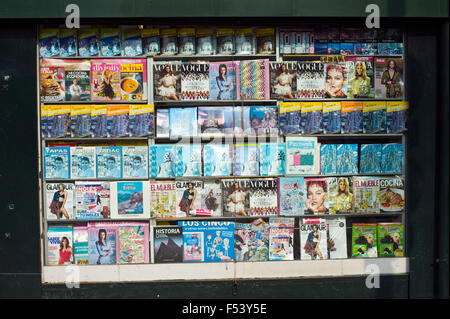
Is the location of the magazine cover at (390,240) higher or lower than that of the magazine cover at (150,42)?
lower

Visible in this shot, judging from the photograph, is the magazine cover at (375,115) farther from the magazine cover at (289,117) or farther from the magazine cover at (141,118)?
the magazine cover at (141,118)

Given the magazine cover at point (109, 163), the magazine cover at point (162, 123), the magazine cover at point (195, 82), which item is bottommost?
the magazine cover at point (109, 163)

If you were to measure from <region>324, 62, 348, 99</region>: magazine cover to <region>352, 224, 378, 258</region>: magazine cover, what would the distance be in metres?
1.67

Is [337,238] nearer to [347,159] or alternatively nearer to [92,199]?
[347,159]

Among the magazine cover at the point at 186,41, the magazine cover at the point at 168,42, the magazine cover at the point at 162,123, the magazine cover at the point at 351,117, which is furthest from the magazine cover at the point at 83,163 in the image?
the magazine cover at the point at 351,117

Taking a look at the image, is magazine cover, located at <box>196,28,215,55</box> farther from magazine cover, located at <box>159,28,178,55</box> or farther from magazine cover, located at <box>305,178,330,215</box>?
magazine cover, located at <box>305,178,330,215</box>

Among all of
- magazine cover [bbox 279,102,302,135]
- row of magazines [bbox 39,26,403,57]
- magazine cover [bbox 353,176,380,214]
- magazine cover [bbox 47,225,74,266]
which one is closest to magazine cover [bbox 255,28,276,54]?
row of magazines [bbox 39,26,403,57]

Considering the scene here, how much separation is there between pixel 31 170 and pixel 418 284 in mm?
4768

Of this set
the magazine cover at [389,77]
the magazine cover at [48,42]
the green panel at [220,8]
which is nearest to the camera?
the green panel at [220,8]

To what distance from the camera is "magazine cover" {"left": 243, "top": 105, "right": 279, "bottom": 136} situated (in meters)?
5.41

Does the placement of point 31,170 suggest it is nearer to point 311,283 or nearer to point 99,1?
point 99,1

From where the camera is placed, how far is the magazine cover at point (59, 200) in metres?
5.34

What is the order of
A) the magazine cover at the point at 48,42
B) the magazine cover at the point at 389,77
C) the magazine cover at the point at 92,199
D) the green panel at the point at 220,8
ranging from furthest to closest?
the magazine cover at the point at 389,77, the magazine cover at the point at 92,199, the magazine cover at the point at 48,42, the green panel at the point at 220,8
